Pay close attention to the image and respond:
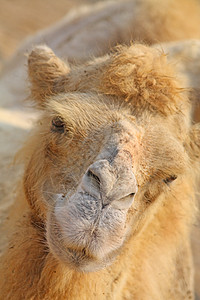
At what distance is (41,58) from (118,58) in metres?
0.67

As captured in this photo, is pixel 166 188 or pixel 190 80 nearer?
pixel 166 188

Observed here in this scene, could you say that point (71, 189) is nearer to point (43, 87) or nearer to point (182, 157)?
point (182, 157)

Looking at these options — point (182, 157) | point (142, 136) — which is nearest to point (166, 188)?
point (182, 157)

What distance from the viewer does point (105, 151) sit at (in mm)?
2271

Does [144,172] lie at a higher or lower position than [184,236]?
higher

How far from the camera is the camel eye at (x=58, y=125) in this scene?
267 cm

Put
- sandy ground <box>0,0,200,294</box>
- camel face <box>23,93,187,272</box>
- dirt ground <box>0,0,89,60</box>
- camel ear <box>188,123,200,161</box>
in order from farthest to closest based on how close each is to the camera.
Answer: dirt ground <box>0,0,89,60</box>, sandy ground <box>0,0,200,294</box>, camel ear <box>188,123,200,161</box>, camel face <box>23,93,187,272</box>

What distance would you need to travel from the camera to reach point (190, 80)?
369 centimetres

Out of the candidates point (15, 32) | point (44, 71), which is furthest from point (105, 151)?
point (15, 32)

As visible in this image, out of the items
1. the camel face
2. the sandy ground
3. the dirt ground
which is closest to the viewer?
the camel face

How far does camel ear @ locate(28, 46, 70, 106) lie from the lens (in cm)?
310

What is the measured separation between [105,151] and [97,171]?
19 cm

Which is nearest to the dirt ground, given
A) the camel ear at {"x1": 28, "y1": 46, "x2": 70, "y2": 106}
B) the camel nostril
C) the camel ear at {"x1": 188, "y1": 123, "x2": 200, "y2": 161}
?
the camel ear at {"x1": 28, "y1": 46, "x2": 70, "y2": 106}

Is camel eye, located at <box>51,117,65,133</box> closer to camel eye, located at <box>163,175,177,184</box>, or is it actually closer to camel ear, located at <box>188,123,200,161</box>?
camel eye, located at <box>163,175,177,184</box>
